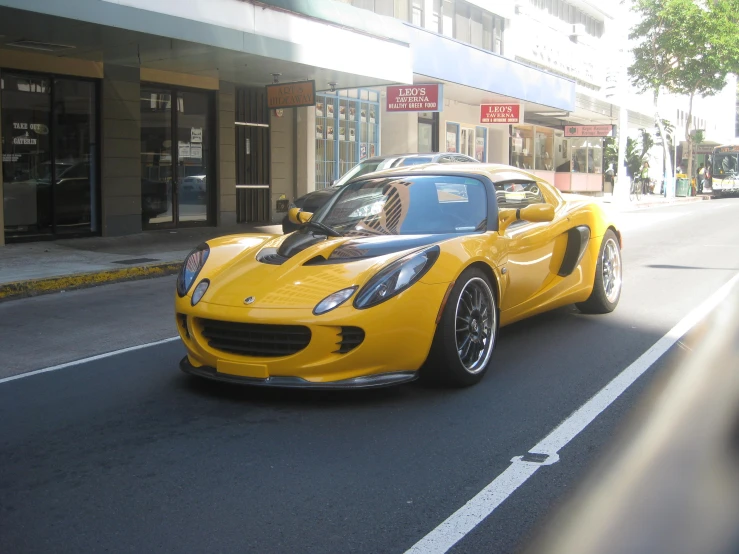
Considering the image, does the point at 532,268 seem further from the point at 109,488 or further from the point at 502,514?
the point at 109,488

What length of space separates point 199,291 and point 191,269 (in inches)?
18.7

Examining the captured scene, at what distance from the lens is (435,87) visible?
67.4ft

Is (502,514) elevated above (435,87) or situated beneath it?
situated beneath

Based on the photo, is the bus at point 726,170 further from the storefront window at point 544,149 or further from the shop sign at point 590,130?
the shop sign at point 590,130

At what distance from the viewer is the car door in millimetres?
6145

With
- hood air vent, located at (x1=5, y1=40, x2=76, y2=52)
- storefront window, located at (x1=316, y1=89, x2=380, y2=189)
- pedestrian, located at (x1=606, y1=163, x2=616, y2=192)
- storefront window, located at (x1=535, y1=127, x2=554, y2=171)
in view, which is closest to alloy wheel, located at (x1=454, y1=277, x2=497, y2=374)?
hood air vent, located at (x1=5, y1=40, x2=76, y2=52)

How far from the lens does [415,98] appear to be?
2083 centimetres

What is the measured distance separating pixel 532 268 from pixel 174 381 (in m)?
2.75

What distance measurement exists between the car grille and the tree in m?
39.5

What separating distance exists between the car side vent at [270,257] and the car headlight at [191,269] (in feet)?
1.36

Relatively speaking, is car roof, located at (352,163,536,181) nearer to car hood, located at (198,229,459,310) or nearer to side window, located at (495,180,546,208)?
side window, located at (495,180,546,208)

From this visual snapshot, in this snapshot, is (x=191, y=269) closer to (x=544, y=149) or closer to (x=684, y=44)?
(x=544, y=149)

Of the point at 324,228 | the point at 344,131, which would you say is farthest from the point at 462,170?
the point at 344,131

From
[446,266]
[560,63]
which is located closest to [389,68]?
[446,266]
